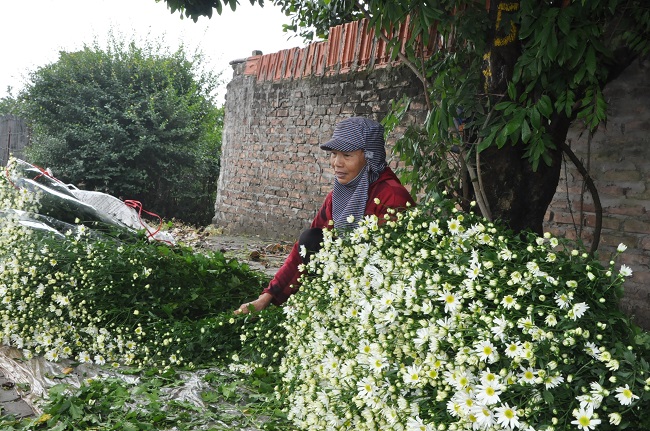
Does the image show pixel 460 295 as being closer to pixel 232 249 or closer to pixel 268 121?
pixel 232 249

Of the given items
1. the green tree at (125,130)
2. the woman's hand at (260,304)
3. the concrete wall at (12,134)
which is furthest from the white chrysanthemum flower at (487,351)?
the concrete wall at (12,134)

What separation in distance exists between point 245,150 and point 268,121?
893mm

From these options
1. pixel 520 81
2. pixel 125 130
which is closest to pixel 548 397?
pixel 520 81

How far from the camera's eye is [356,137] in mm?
3559

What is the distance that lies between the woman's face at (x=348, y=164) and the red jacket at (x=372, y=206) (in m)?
0.12

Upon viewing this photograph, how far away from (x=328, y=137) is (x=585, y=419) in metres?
6.73

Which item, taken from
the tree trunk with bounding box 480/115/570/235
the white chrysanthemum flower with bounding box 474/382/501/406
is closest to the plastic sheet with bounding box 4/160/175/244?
the tree trunk with bounding box 480/115/570/235

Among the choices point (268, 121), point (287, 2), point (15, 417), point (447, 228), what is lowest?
point (15, 417)

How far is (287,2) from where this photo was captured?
7.80 metres

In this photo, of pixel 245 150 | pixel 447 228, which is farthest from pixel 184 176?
pixel 447 228

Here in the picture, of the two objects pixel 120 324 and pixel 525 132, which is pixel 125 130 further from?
pixel 525 132

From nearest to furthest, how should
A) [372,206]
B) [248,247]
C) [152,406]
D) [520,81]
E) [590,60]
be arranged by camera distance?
[152,406] < [590,60] < [372,206] < [520,81] < [248,247]

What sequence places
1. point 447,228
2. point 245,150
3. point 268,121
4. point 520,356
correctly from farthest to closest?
1. point 245,150
2. point 268,121
3. point 447,228
4. point 520,356

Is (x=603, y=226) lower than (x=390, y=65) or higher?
lower
